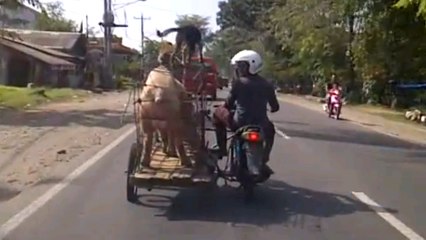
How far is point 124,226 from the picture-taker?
32.3 feet

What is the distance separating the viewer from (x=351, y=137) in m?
24.9

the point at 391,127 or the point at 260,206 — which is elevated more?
the point at 260,206

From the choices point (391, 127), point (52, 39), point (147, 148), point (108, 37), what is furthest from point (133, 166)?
point (52, 39)

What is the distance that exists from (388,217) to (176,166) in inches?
102

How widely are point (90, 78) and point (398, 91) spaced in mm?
36330

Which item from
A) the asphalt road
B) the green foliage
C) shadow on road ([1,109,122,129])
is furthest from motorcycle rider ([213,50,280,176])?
shadow on road ([1,109,122,129])

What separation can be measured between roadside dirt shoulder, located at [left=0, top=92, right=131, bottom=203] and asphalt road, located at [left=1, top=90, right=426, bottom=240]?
955 mm

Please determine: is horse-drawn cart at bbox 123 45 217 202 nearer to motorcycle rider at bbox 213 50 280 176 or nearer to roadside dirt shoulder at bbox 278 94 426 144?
motorcycle rider at bbox 213 50 280 176

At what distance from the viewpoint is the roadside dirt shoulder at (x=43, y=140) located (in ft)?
48.3

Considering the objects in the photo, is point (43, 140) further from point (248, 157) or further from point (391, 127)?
point (391, 127)

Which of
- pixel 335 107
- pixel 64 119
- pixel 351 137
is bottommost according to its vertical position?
pixel 64 119

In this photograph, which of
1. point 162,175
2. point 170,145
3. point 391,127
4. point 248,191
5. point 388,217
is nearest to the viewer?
point 388,217

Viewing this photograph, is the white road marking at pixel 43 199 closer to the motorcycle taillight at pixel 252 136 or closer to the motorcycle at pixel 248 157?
the motorcycle at pixel 248 157

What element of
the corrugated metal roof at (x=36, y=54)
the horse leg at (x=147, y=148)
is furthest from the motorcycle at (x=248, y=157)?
the corrugated metal roof at (x=36, y=54)
